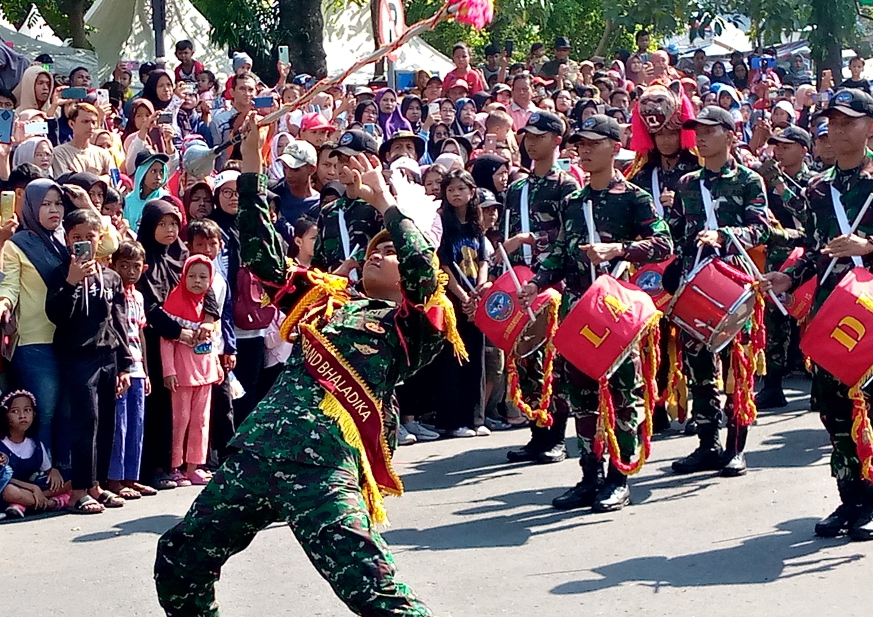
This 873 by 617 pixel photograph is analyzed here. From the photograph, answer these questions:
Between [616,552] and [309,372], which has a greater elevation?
[309,372]

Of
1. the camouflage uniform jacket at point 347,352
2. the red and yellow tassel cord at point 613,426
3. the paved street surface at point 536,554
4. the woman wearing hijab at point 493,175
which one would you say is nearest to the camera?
the camouflage uniform jacket at point 347,352

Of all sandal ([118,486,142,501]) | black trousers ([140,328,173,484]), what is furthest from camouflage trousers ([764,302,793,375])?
sandal ([118,486,142,501])

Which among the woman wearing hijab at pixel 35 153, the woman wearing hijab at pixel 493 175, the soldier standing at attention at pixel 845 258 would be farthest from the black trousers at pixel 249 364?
the soldier standing at attention at pixel 845 258

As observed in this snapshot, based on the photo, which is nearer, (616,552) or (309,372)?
(309,372)

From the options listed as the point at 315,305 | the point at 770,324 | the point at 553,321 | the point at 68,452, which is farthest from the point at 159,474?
the point at 770,324

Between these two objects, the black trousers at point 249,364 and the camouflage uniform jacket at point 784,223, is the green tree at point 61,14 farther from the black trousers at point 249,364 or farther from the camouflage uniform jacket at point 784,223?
the black trousers at point 249,364

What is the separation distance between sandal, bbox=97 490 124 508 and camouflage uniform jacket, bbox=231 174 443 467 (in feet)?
12.0

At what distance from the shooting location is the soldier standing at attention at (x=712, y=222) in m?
8.31

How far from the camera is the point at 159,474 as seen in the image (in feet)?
28.5

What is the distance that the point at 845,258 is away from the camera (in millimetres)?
6949

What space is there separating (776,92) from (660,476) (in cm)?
1358

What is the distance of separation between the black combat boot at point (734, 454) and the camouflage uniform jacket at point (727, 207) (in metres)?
1.05

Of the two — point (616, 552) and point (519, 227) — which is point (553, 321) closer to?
point (519, 227)

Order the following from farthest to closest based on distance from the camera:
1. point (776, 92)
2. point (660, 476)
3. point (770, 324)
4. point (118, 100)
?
point (776, 92) < point (118, 100) < point (770, 324) < point (660, 476)
